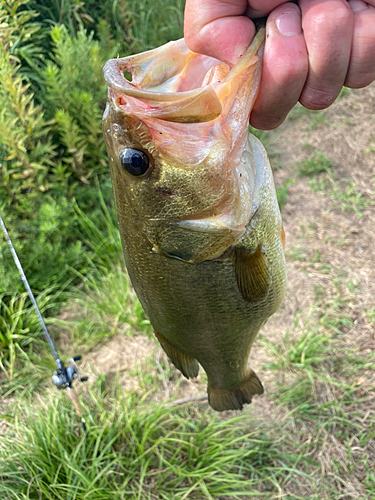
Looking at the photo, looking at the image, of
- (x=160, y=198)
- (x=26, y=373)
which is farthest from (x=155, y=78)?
(x=26, y=373)

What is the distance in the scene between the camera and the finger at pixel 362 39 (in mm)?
950

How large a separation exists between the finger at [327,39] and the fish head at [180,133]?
0.41ft

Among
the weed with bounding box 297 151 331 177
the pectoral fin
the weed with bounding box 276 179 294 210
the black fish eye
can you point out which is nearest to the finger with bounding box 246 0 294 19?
the black fish eye

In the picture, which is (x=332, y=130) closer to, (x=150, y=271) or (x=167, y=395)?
(x=167, y=395)

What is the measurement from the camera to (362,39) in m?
0.95

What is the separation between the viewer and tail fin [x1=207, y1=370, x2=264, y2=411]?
1657mm

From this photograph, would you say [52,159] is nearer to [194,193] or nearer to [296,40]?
[194,193]

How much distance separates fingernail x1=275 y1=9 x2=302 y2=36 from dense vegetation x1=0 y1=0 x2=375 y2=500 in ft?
6.47

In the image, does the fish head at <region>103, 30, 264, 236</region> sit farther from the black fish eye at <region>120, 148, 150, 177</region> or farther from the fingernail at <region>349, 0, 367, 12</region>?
the fingernail at <region>349, 0, 367, 12</region>

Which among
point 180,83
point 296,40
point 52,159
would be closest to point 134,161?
point 180,83

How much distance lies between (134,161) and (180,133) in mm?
142

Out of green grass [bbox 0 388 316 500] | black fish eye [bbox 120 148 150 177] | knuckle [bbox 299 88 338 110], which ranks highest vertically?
knuckle [bbox 299 88 338 110]

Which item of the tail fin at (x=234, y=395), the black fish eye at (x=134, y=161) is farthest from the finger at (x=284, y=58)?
the tail fin at (x=234, y=395)

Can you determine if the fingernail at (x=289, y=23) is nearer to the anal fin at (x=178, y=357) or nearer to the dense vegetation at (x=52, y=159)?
the anal fin at (x=178, y=357)
